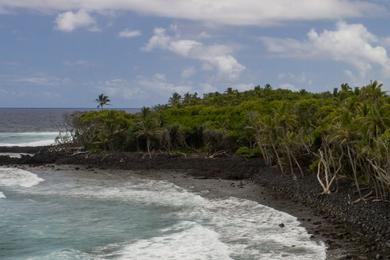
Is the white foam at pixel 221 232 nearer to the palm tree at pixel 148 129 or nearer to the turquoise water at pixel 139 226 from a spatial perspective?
the turquoise water at pixel 139 226

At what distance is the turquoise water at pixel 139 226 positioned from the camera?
2723 centimetres

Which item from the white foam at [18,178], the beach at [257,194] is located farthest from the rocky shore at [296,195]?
the white foam at [18,178]

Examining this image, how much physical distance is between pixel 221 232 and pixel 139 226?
224 inches

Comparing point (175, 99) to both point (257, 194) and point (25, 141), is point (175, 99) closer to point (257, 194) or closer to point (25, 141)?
point (25, 141)

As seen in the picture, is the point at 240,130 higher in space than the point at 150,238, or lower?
higher

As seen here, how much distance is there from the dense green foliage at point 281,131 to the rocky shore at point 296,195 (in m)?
1.68

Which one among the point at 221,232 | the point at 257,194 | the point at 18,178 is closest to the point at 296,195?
the point at 257,194

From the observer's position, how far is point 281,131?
5306 centimetres

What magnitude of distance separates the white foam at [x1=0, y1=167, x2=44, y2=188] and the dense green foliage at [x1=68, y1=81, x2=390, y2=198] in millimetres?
14787

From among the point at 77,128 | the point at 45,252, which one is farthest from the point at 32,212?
the point at 77,128

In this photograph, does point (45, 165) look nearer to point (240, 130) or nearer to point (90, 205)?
point (240, 130)

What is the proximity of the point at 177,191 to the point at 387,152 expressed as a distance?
22.3m

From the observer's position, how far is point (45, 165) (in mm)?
69938

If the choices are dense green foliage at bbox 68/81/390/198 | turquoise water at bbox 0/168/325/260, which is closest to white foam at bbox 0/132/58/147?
dense green foliage at bbox 68/81/390/198
